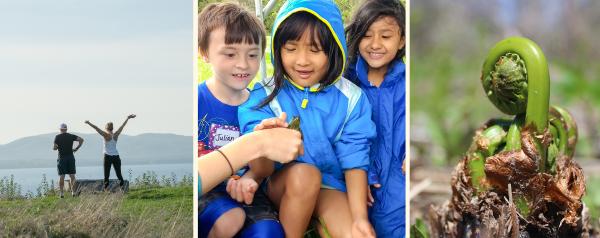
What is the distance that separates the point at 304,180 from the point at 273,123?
0.29 metres

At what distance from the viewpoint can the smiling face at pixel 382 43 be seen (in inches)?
160

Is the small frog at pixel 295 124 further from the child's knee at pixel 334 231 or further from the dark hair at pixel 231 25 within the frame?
the child's knee at pixel 334 231

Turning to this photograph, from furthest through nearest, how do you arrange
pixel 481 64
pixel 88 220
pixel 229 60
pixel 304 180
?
pixel 88 220, pixel 481 64, pixel 229 60, pixel 304 180

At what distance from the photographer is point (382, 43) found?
4.07 meters

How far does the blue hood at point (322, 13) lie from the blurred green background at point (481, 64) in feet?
1.62

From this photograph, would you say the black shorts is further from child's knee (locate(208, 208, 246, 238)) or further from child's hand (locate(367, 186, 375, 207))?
child's hand (locate(367, 186, 375, 207))

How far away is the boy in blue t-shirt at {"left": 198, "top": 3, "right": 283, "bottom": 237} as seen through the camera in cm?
400

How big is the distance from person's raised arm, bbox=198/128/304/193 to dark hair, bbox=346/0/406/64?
0.51 metres

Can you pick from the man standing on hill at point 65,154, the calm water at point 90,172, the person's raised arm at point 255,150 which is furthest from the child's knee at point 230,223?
the man standing on hill at point 65,154

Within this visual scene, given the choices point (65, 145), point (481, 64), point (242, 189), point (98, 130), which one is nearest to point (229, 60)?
point (242, 189)

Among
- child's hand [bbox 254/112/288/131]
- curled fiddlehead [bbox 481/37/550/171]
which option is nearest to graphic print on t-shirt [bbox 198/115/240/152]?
child's hand [bbox 254/112/288/131]

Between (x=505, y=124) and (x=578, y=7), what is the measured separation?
75 cm

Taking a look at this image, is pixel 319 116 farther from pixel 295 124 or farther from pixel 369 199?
pixel 369 199

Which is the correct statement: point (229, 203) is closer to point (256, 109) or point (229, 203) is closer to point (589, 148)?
point (256, 109)
